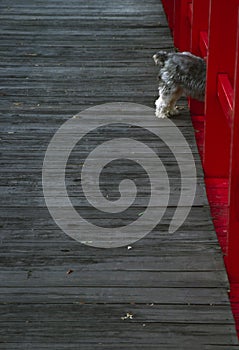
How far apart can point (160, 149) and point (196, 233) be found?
4.18 feet

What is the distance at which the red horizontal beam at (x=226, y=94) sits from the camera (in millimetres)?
4742

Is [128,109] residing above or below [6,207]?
above

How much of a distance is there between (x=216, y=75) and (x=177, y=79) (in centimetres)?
106

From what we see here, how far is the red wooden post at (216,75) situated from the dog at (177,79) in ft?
2.62

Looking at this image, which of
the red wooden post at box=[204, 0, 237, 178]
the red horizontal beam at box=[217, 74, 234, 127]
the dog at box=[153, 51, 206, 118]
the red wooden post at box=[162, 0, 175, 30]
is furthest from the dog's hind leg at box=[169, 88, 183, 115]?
the red wooden post at box=[162, 0, 175, 30]

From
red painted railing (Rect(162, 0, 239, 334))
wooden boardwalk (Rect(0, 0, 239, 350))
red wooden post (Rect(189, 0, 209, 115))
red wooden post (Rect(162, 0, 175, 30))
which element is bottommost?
wooden boardwalk (Rect(0, 0, 239, 350))

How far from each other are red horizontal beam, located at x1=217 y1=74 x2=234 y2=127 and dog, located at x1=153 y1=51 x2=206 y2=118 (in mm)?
964

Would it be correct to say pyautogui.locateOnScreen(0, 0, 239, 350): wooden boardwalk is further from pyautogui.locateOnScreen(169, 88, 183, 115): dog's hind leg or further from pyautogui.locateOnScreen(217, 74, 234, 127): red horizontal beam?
pyautogui.locateOnScreen(217, 74, 234, 127): red horizontal beam

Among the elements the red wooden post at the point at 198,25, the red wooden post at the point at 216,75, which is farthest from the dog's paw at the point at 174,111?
the red wooden post at the point at 216,75

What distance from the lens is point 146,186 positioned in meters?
5.33

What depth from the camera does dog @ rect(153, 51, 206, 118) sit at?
6.36 m

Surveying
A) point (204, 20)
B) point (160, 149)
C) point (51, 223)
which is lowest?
point (51, 223)

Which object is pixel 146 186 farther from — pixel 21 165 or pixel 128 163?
pixel 21 165

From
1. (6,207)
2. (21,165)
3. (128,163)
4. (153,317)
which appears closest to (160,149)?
(128,163)
